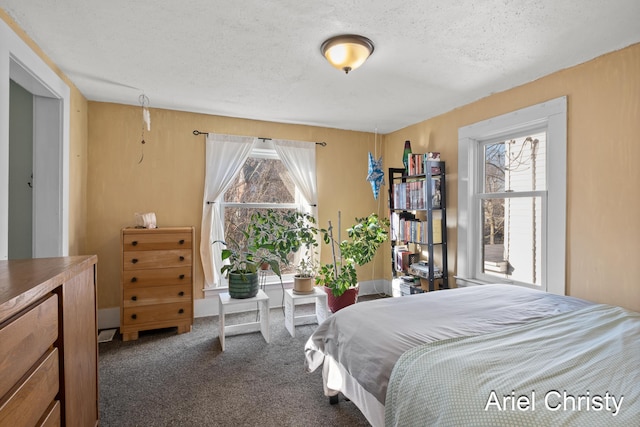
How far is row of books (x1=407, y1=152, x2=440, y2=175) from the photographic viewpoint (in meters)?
3.48

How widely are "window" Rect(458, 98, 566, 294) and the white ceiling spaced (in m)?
0.40

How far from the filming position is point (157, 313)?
9.95ft

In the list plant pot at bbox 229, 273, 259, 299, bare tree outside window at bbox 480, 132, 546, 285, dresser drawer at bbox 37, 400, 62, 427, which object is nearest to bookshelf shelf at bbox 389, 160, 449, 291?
bare tree outside window at bbox 480, 132, 546, 285

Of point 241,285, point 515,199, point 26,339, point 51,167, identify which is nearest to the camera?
point 26,339

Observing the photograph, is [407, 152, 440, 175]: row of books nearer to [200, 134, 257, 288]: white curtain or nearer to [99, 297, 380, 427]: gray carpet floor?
[200, 134, 257, 288]: white curtain

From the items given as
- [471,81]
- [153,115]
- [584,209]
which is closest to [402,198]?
[471,81]

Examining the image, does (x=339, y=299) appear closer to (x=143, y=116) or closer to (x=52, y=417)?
(x=52, y=417)

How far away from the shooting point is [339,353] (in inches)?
67.8

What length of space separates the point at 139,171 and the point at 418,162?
9.67 ft

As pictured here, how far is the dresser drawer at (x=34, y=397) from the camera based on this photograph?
749 millimetres

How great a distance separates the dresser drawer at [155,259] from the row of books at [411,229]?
7.44 feet

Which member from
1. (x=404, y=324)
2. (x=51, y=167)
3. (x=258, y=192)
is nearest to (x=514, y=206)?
(x=404, y=324)

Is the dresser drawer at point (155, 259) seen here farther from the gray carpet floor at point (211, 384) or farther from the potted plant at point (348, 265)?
the potted plant at point (348, 265)

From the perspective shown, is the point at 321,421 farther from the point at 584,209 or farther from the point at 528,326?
the point at 584,209
